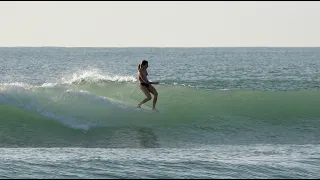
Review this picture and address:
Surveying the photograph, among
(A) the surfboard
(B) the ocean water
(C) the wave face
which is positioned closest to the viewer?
(B) the ocean water

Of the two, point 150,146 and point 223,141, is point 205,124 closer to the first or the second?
point 223,141

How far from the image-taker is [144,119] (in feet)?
50.7

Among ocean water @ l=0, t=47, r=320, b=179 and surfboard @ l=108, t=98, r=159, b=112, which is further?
surfboard @ l=108, t=98, r=159, b=112

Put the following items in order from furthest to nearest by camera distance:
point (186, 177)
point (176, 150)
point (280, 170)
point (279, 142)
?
point (279, 142) < point (176, 150) < point (280, 170) < point (186, 177)

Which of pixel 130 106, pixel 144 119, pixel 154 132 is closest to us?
pixel 154 132

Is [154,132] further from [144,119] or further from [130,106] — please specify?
[130,106]

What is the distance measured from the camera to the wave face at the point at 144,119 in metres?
14.0

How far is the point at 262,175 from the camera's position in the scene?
9.76 meters

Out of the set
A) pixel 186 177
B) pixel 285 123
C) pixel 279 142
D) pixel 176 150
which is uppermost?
pixel 285 123

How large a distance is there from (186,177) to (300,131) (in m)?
6.64

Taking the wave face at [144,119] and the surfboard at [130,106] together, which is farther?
the surfboard at [130,106]

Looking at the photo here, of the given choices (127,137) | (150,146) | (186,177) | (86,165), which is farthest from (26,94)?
(186,177)

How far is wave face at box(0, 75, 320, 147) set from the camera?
45.9 ft

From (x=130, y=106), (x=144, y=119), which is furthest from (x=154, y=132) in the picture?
(x=130, y=106)
